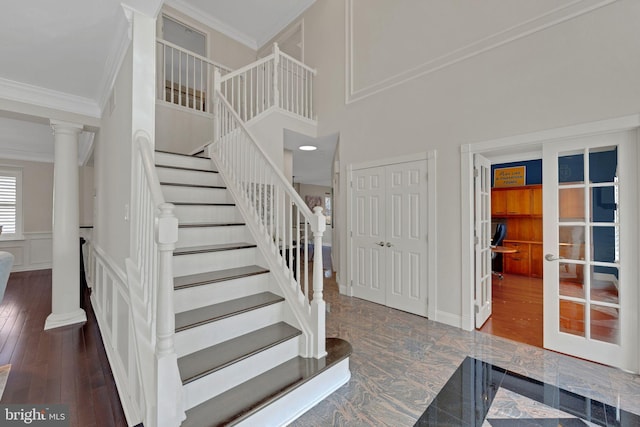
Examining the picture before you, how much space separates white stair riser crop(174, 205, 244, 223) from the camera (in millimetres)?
2580

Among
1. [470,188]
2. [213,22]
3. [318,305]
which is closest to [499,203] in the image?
[470,188]

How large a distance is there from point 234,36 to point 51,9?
4714 millimetres

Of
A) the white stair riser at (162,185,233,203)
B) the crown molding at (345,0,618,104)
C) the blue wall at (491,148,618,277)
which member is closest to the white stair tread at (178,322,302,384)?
the white stair riser at (162,185,233,203)

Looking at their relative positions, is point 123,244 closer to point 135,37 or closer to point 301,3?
point 135,37

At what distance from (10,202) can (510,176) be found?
11.1m

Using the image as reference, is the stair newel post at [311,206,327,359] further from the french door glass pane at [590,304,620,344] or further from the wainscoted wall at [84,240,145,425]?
the french door glass pane at [590,304,620,344]

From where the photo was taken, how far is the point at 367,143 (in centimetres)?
384

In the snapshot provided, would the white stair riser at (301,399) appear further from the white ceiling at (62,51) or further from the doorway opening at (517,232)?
the doorway opening at (517,232)

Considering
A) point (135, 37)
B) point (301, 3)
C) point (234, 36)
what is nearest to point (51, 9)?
point (135, 37)

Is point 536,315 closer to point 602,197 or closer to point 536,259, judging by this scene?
point 602,197

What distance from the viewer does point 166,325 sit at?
126 centimetres

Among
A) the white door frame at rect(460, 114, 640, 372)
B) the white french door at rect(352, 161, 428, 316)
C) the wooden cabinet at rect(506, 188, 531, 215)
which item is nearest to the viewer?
the white door frame at rect(460, 114, 640, 372)

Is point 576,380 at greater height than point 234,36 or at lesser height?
lesser

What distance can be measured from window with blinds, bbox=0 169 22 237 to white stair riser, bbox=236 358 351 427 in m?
7.66
